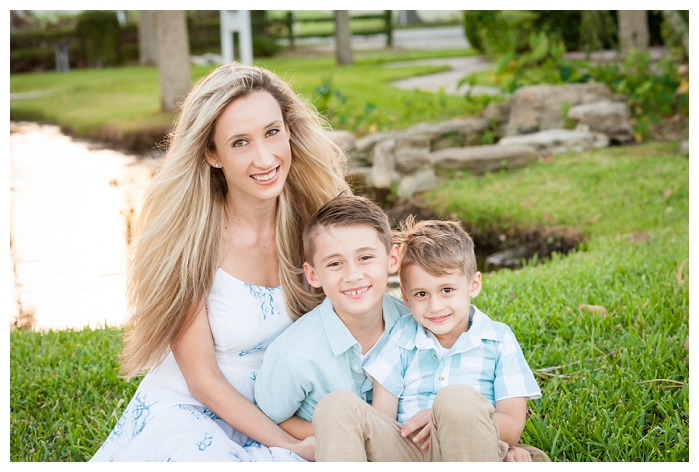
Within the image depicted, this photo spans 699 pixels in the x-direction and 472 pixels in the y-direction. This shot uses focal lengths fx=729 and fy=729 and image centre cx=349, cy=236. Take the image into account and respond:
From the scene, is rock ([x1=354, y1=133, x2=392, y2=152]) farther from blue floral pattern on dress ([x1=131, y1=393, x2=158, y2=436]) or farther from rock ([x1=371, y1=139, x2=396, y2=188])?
blue floral pattern on dress ([x1=131, y1=393, x2=158, y2=436])

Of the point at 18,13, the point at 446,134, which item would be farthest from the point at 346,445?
the point at 18,13

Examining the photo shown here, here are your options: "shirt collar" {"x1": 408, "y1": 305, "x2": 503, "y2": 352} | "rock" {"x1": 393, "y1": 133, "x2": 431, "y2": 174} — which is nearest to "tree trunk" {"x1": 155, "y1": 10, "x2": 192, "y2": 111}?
"rock" {"x1": 393, "y1": 133, "x2": 431, "y2": 174}

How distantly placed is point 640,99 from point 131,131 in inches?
273

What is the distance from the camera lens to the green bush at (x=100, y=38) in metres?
19.3

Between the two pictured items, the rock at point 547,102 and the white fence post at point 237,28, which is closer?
the rock at point 547,102

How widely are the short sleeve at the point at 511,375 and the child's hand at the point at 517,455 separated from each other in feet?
0.46

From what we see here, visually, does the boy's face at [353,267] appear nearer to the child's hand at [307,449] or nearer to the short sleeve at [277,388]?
the short sleeve at [277,388]

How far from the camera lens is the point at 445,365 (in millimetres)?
2062

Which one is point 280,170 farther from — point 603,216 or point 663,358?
point 603,216

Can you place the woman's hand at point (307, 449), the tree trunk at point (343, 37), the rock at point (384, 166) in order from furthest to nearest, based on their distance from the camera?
the tree trunk at point (343, 37) → the rock at point (384, 166) → the woman's hand at point (307, 449)

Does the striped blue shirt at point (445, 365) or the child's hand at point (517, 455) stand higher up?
the striped blue shirt at point (445, 365)

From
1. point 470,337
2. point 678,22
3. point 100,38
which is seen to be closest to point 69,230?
point 470,337

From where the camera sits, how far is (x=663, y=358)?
2926 mm

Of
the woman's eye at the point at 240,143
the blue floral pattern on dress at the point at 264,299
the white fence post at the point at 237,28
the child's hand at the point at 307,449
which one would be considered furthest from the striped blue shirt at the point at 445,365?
the white fence post at the point at 237,28
